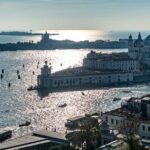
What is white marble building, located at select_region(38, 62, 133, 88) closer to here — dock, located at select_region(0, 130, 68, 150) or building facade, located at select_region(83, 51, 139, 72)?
building facade, located at select_region(83, 51, 139, 72)

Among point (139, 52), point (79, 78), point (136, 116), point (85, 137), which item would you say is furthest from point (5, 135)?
point (139, 52)

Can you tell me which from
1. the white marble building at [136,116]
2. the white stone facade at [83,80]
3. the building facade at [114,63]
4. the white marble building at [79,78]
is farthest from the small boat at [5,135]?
the building facade at [114,63]

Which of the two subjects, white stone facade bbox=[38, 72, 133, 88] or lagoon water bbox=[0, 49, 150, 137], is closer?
lagoon water bbox=[0, 49, 150, 137]

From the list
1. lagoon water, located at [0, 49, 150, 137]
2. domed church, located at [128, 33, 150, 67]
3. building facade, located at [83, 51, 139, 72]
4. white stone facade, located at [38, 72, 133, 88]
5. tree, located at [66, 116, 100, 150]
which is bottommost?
lagoon water, located at [0, 49, 150, 137]

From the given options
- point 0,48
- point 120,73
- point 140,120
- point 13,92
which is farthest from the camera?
point 0,48

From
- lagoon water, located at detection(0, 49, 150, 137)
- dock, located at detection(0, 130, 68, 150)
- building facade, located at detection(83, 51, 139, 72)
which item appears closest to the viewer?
dock, located at detection(0, 130, 68, 150)

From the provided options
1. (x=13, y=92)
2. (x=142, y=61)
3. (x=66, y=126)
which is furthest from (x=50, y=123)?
(x=142, y=61)

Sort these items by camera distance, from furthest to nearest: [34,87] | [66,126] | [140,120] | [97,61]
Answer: [97,61]
[34,87]
[66,126]
[140,120]

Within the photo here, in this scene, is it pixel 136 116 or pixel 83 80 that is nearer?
pixel 136 116

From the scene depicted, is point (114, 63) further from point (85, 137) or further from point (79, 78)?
point (85, 137)

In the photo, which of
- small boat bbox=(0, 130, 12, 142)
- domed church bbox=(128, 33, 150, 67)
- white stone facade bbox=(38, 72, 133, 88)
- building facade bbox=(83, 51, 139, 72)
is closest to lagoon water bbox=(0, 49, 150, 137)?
small boat bbox=(0, 130, 12, 142)

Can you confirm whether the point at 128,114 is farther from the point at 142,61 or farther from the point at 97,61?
the point at 142,61
